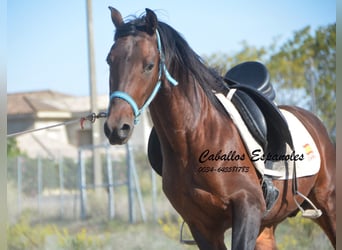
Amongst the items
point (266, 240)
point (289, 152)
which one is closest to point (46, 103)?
point (266, 240)

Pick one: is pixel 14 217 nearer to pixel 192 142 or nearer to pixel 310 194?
pixel 310 194

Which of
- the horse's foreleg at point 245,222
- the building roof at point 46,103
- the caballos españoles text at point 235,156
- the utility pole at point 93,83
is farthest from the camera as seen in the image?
the building roof at point 46,103

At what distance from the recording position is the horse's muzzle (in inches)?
145

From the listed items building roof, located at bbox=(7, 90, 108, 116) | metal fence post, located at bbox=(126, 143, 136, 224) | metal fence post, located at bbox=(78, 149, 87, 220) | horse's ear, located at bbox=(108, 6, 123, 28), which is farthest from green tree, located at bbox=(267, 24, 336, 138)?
building roof, located at bbox=(7, 90, 108, 116)

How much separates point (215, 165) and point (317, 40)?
1031cm

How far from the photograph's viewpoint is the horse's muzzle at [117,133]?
145 inches

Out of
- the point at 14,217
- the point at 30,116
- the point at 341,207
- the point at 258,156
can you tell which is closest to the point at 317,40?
the point at 14,217

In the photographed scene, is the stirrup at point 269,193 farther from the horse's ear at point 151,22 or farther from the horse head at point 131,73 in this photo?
the horse's ear at point 151,22

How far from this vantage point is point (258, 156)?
185 inches

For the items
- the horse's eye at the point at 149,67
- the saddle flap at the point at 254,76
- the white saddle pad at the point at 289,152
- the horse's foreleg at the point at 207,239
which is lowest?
the horse's foreleg at the point at 207,239

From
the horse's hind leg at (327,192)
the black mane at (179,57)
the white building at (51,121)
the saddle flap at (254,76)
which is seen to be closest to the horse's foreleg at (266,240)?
the horse's hind leg at (327,192)

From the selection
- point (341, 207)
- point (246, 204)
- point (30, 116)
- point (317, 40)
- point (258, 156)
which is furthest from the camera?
point (30, 116)

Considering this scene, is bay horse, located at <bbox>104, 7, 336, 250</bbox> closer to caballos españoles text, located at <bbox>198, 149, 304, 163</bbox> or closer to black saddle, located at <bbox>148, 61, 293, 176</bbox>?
caballos españoles text, located at <bbox>198, 149, 304, 163</bbox>

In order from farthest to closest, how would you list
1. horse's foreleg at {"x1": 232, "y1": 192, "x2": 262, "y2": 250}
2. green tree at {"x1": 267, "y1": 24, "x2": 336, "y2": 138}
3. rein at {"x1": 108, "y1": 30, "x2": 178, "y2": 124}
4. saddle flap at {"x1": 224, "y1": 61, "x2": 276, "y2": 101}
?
green tree at {"x1": 267, "y1": 24, "x2": 336, "y2": 138}
saddle flap at {"x1": 224, "y1": 61, "x2": 276, "y2": 101}
horse's foreleg at {"x1": 232, "y1": 192, "x2": 262, "y2": 250}
rein at {"x1": 108, "y1": 30, "x2": 178, "y2": 124}
